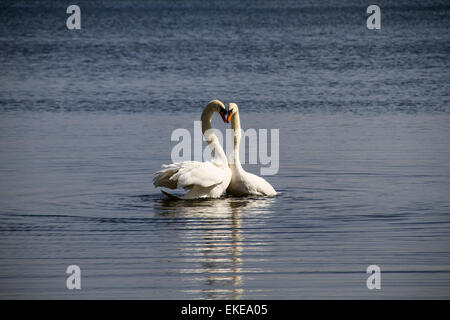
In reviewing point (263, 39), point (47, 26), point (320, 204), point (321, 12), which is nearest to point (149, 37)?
point (263, 39)

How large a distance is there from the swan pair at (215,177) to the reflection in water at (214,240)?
0.51 feet

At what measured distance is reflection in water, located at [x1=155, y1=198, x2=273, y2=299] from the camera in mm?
8461

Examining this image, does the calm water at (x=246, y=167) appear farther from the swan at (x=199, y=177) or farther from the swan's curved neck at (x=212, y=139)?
the swan's curved neck at (x=212, y=139)

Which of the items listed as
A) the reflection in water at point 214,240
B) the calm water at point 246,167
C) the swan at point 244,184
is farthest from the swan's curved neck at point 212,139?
the calm water at point 246,167

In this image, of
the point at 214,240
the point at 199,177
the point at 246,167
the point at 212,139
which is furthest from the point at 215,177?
the point at 246,167

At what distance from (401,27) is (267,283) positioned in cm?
4236

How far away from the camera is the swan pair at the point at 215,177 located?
12383 mm

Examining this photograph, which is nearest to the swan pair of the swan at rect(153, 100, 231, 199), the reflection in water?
the swan at rect(153, 100, 231, 199)

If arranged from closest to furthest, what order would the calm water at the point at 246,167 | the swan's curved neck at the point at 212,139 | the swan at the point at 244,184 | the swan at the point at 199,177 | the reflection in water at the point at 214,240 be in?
1. the reflection in water at the point at 214,240
2. the calm water at the point at 246,167
3. the swan at the point at 199,177
4. the swan at the point at 244,184
5. the swan's curved neck at the point at 212,139

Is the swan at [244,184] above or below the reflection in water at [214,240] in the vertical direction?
above

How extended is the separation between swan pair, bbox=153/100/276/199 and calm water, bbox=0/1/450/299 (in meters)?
0.24

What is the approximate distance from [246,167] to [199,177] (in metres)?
3.22

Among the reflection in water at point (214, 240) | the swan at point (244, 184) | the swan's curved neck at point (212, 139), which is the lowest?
the reflection in water at point (214, 240)

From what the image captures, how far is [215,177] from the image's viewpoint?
1254 cm
